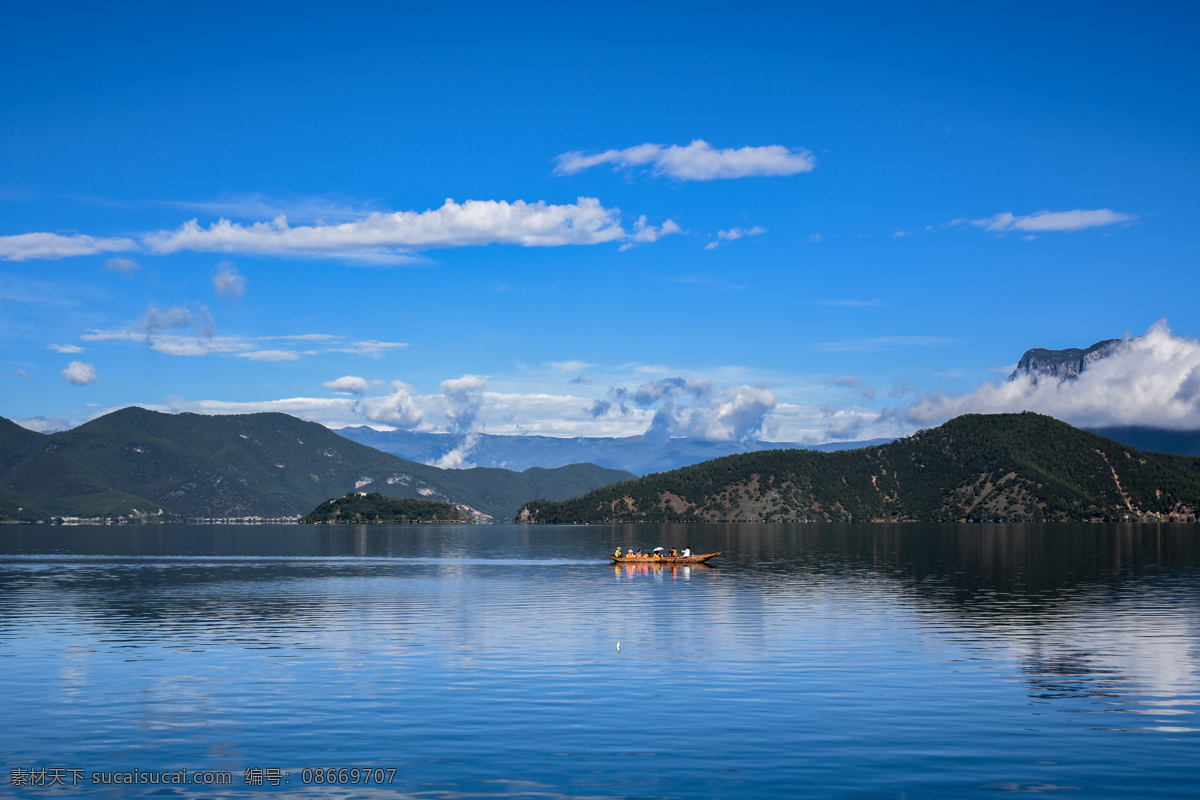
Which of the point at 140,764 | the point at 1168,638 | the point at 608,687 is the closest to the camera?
the point at 140,764

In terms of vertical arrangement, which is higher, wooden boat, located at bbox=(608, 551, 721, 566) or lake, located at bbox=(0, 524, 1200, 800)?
lake, located at bbox=(0, 524, 1200, 800)

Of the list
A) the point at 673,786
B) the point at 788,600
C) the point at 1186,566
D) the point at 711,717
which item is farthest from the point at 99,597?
the point at 1186,566

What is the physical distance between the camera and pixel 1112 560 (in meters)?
172

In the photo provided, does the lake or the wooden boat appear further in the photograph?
the wooden boat

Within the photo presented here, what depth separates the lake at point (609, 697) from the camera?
35.7m

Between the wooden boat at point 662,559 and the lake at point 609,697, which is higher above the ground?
the lake at point 609,697

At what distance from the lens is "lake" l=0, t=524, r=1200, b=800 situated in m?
35.7

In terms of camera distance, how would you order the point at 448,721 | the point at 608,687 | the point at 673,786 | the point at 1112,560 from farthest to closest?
the point at 1112,560 < the point at 608,687 < the point at 448,721 < the point at 673,786

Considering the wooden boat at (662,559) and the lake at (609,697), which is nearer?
the lake at (609,697)

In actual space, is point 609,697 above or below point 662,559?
above

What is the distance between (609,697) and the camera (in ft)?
165

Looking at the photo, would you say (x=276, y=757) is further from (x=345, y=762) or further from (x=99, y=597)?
(x=99, y=597)

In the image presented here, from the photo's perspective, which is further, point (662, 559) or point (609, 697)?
point (662, 559)

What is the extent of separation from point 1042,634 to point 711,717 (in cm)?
3834
